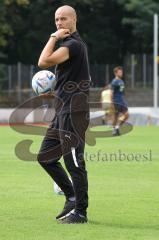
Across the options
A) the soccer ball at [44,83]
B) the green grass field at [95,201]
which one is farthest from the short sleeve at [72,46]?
the green grass field at [95,201]

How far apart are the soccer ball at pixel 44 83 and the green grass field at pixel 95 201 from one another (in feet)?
4.84

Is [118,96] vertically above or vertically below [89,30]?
above

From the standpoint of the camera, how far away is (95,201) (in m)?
10.9

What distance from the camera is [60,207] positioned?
33.7ft

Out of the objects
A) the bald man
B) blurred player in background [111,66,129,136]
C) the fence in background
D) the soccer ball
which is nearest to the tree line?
the fence in background

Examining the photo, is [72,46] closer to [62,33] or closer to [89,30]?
[62,33]

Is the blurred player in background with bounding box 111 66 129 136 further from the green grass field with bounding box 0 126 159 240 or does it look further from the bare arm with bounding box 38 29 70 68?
the bare arm with bounding box 38 29 70 68

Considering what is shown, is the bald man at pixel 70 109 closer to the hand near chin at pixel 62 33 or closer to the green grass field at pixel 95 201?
the hand near chin at pixel 62 33

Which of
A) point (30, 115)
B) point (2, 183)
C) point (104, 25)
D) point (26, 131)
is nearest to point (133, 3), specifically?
point (104, 25)

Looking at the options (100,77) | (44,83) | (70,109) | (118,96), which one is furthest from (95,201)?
(100,77)

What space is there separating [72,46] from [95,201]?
2845 millimetres

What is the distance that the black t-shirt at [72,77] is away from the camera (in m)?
8.85

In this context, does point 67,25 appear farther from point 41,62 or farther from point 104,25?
point 104,25

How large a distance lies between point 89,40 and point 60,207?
4676 centimetres
